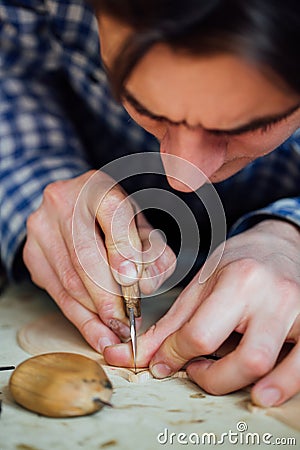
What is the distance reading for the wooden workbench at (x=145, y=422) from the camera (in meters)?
0.57

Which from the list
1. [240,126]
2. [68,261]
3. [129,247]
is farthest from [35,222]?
[240,126]

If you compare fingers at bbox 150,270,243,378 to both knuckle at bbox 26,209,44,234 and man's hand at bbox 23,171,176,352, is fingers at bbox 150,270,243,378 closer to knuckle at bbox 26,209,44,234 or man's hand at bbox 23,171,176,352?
man's hand at bbox 23,171,176,352

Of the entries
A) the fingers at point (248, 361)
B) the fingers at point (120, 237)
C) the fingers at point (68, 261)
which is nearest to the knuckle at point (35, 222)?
the fingers at point (68, 261)

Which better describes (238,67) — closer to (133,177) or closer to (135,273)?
(135,273)

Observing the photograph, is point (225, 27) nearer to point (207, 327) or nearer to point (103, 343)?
point (207, 327)

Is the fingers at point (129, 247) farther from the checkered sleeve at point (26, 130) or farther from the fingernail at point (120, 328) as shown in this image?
the checkered sleeve at point (26, 130)

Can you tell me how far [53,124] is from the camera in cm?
109

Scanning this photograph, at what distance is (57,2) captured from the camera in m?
1.00

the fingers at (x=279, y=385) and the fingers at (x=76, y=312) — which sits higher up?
the fingers at (x=279, y=385)

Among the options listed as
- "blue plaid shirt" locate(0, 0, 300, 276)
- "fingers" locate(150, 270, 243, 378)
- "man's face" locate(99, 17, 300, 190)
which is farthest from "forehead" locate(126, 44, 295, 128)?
"blue plaid shirt" locate(0, 0, 300, 276)

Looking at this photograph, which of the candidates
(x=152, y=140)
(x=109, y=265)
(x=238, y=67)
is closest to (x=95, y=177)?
(x=109, y=265)

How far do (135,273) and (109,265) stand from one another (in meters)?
0.04

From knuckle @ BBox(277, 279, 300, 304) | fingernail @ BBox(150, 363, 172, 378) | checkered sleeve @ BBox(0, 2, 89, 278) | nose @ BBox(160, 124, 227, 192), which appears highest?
nose @ BBox(160, 124, 227, 192)

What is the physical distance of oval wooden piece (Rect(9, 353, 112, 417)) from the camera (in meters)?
0.60
